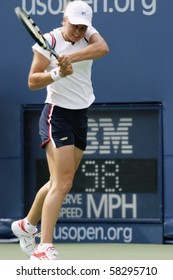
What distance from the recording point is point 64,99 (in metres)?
7.05

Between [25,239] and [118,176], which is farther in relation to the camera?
[118,176]

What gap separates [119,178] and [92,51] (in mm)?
1743

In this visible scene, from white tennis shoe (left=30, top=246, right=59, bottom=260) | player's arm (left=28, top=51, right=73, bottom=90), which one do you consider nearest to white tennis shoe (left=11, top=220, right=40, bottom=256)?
white tennis shoe (left=30, top=246, right=59, bottom=260)

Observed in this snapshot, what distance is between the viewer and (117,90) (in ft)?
27.6

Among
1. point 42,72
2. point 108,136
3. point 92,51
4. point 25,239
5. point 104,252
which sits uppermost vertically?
point 92,51

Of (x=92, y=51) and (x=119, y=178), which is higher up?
(x=92, y=51)

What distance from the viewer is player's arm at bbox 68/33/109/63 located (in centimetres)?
685

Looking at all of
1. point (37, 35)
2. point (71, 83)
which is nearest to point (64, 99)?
point (71, 83)

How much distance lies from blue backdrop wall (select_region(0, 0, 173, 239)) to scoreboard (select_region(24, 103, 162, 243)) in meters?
0.07

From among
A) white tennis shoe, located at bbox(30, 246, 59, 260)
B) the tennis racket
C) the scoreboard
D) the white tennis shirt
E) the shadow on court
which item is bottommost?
the shadow on court

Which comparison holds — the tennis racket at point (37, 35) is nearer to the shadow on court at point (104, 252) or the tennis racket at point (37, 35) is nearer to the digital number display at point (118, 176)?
the shadow on court at point (104, 252)

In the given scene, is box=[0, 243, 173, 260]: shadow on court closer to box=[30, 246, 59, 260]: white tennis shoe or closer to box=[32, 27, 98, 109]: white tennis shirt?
box=[30, 246, 59, 260]: white tennis shoe

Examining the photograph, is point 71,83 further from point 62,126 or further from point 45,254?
point 45,254
